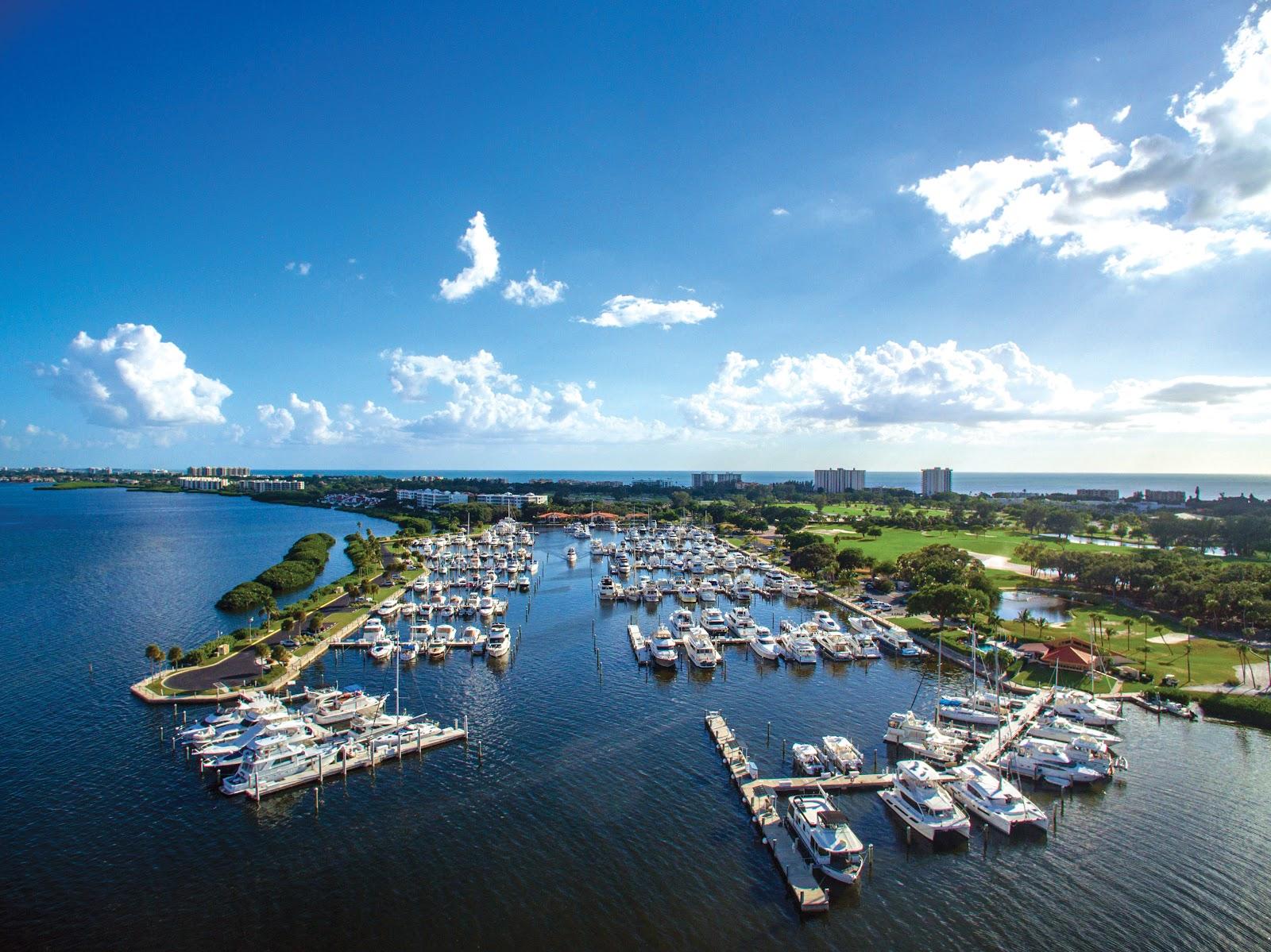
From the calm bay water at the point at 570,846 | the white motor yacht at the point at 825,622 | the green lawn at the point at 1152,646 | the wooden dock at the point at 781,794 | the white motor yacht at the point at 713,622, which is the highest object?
the green lawn at the point at 1152,646

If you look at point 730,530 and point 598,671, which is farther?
point 730,530

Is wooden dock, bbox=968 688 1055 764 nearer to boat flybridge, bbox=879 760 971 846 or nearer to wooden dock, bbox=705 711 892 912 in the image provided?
boat flybridge, bbox=879 760 971 846

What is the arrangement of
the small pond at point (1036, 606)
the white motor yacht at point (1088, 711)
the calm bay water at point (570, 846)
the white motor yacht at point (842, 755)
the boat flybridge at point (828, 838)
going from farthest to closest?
1. the small pond at point (1036, 606)
2. the white motor yacht at point (1088, 711)
3. the white motor yacht at point (842, 755)
4. the boat flybridge at point (828, 838)
5. the calm bay water at point (570, 846)

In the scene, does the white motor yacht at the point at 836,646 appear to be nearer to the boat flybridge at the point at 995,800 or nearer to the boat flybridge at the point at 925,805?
the boat flybridge at the point at 995,800

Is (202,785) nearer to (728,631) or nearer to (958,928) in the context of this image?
(958,928)

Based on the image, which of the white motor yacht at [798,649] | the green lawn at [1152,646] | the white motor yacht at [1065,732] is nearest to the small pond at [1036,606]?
the green lawn at [1152,646]

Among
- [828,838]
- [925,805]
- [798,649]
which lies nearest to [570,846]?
[828,838]

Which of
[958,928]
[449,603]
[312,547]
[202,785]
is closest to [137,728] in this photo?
[202,785]
